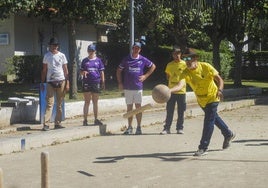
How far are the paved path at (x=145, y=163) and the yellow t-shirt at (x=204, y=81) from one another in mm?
904

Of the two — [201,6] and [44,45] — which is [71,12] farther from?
[44,45]

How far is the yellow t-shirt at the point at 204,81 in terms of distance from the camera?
8656 millimetres

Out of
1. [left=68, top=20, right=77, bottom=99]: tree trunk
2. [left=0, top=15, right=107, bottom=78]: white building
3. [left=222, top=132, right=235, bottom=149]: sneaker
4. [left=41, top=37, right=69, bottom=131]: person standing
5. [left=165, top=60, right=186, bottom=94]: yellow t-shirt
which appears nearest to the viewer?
[left=222, top=132, right=235, bottom=149]: sneaker

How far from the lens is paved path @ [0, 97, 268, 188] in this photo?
6.98 meters

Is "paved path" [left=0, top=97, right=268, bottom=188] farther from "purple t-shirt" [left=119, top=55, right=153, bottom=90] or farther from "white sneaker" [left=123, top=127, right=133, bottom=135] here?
"purple t-shirt" [left=119, top=55, right=153, bottom=90]

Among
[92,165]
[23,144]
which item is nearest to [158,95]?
[92,165]

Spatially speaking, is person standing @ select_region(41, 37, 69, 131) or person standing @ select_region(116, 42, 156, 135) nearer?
A: person standing @ select_region(41, 37, 69, 131)

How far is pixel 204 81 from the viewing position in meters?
8.66

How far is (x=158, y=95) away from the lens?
627cm

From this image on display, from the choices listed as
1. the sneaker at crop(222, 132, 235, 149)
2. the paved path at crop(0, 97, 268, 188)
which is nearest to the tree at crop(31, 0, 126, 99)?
the paved path at crop(0, 97, 268, 188)

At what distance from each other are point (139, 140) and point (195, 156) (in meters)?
1.95

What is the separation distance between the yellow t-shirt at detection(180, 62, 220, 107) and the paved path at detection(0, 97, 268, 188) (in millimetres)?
904

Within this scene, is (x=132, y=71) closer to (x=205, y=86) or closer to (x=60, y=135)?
(x=60, y=135)

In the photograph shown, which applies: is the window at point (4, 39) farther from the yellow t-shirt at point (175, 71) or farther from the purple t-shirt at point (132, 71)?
the yellow t-shirt at point (175, 71)
